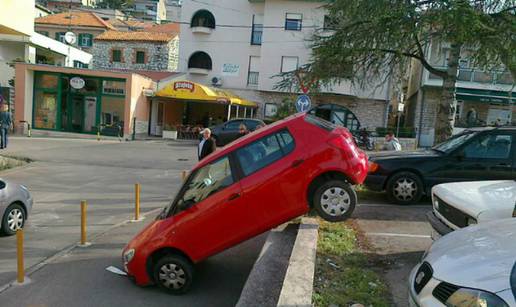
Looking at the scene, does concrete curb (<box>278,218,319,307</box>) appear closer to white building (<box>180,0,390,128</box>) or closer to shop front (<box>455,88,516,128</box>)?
shop front (<box>455,88,516,128</box>)

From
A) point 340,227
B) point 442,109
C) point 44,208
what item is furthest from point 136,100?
point 340,227

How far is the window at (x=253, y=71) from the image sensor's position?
35.2 metres

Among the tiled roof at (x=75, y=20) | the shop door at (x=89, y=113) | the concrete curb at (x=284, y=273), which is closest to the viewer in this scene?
the concrete curb at (x=284, y=273)

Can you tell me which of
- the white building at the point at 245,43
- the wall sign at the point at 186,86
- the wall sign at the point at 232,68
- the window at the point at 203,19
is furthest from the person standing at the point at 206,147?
the window at the point at 203,19

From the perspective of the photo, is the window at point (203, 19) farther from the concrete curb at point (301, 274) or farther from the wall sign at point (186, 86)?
the concrete curb at point (301, 274)

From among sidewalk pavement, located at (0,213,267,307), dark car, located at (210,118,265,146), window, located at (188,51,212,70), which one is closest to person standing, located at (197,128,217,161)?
sidewalk pavement, located at (0,213,267,307)

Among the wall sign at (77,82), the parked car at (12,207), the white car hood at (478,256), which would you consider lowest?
the parked car at (12,207)

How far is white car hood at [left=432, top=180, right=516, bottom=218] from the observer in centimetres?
467

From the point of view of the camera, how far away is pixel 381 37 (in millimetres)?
10648

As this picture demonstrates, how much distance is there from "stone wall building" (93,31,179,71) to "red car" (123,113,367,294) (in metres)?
37.5

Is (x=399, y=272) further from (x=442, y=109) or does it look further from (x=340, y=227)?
(x=442, y=109)

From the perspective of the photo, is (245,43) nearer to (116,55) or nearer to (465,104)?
(116,55)

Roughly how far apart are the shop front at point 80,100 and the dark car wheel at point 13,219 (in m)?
19.5

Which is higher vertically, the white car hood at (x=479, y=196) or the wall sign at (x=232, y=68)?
the wall sign at (x=232, y=68)
